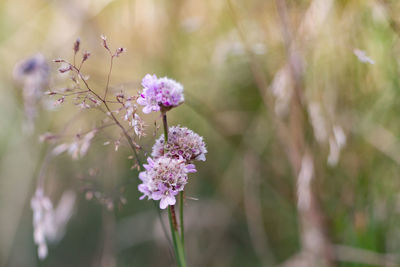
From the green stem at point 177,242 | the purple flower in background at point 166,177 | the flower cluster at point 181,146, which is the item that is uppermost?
the flower cluster at point 181,146

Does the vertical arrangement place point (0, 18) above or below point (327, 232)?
above

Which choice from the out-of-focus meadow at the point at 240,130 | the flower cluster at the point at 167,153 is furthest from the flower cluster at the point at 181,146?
the out-of-focus meadow at the point at 240,130

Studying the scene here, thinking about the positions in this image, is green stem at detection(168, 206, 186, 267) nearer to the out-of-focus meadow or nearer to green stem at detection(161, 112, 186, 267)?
green stem at detection(161, 112, 186, 267)

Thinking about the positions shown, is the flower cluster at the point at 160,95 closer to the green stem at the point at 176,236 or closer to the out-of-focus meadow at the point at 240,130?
the green stem at the point at 176,236

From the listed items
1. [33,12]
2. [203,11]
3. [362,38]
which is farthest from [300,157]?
[33,12]

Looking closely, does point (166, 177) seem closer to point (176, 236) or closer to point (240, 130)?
point (176, 236)

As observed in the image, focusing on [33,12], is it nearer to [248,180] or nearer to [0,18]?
[0,18]

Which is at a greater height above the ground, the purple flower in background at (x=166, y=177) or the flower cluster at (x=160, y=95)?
the flower cluster at (x=160, y=95)
